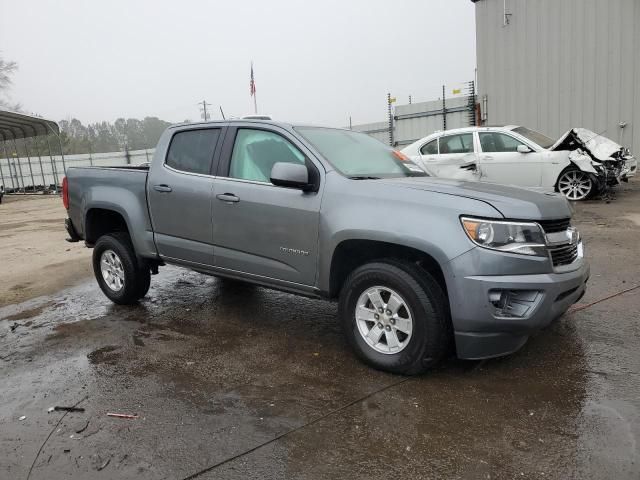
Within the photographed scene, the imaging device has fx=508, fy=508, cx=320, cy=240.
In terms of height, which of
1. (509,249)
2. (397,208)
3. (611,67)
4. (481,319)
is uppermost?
(611,67)

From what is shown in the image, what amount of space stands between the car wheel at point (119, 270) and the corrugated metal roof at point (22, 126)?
60.1 ft

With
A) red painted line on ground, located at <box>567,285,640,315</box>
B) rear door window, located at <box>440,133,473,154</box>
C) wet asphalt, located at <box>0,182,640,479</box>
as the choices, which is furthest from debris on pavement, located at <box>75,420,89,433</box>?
rear door window, located at <box>440,133,473,154</box>

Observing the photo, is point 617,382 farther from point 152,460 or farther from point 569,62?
point 569,62

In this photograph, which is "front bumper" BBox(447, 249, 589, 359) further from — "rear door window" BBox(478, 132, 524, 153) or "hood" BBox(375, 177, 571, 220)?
"rear door window" BBox(478, 132, 524, 153)

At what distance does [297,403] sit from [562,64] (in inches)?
608

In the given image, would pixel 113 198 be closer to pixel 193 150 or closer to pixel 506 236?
pixel 193 150

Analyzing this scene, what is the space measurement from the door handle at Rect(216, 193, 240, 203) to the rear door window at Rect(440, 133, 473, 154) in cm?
755

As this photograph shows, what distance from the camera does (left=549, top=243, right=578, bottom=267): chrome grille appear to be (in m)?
3.20

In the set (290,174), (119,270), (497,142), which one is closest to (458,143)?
(497,142)

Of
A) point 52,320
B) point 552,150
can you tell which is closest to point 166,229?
point 52,320

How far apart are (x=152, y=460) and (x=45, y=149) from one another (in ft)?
169

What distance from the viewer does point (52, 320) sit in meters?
5.03

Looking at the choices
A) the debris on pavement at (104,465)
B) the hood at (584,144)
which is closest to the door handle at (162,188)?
the debris on pavement at (104,465)

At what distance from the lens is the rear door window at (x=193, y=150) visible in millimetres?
4457
